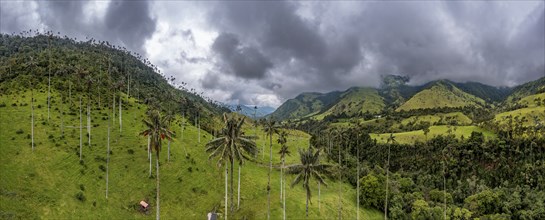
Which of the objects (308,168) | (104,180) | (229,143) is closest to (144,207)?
(104,180)

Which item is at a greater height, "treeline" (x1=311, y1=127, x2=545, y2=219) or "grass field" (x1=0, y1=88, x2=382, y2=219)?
"grass field" (x1=0, y1=88, x2=382, y2=219)

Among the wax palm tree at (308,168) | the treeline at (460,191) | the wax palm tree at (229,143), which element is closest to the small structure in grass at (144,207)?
the wax palm tree at (229,143)

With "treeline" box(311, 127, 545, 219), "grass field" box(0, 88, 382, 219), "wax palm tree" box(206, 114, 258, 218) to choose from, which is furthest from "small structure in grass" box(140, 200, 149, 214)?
"treeline" box(311, 127, 545, 219)

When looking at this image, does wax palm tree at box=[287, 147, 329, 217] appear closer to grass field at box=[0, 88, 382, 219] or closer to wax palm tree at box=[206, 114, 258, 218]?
grass field at box=[0, 88, 382, 219]

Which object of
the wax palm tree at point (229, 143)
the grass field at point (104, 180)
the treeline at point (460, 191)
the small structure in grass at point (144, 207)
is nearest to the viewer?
the wax palm tree at point (229, 143)

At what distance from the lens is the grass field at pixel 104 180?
8444 cm

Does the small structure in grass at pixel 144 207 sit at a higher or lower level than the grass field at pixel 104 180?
lower

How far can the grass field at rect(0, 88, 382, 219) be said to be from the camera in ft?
277

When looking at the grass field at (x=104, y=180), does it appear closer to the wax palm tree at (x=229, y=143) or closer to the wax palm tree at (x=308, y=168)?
the wax palm tree at (x=308, y=168)

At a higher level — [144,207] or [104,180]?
[104,180]

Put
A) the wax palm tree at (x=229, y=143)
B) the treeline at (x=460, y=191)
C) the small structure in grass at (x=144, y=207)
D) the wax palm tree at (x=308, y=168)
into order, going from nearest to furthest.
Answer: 1. the wax palm tree at (x=229, y=143)
2. the wax palm tree at (x=308, y=168)
3. the small structure in grass at (x=144, y=207)
4. the treeline at (x=460, y=191)

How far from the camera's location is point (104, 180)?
95.6 m

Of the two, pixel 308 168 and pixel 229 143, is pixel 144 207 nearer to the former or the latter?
pixel 229 143

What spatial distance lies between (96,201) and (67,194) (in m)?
6.54
